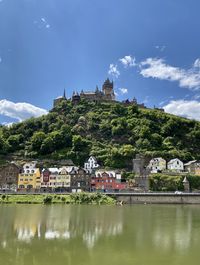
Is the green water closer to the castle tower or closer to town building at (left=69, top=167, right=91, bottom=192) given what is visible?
town building at (left=69, top=167, right=91, bottom=192)

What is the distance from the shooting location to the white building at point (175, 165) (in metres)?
87.1

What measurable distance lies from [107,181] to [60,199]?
18.7 metres

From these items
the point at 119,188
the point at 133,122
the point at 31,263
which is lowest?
the point at 31,263

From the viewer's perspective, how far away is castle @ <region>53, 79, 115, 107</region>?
128550mm

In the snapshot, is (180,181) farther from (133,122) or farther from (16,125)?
(16,125)

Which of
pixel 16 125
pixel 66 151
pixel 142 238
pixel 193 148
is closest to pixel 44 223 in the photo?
pixel 142 238

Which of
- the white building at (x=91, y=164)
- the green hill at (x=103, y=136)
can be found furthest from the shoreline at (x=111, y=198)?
the white building at (x=91, y=164)

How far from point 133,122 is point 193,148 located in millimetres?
20882

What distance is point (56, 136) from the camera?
98.1 meters

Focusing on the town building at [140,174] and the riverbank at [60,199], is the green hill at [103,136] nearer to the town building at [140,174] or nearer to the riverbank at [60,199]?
the town building at [140,174]

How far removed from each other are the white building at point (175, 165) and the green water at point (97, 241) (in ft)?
172

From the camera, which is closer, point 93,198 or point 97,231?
point 97,231

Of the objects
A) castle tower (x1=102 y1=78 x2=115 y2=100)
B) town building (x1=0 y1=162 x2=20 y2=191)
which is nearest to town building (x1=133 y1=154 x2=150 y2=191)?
town building (x1=0 y1=162 x2=20 y2=191)

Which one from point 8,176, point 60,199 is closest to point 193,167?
point 60,199
